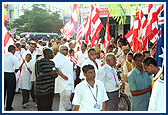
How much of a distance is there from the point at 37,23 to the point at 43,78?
44776 mm

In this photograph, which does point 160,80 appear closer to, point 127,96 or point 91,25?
point 127,96

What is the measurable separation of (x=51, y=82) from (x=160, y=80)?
3.15 metres

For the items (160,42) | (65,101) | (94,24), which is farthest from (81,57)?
(160,42)

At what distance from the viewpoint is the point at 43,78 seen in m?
6.67

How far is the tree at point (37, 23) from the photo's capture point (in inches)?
1981

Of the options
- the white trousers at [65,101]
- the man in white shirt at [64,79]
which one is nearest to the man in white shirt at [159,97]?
the man in white shirt at [64,79]

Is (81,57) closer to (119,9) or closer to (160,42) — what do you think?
(119,9)

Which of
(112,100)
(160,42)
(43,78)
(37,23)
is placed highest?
(37,23)

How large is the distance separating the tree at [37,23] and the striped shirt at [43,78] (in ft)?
144

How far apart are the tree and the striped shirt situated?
144ft

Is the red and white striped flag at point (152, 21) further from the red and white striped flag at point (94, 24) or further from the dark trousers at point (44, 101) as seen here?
the dark trousers at point (44, 101)

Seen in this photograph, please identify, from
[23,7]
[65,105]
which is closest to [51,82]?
[65,105]

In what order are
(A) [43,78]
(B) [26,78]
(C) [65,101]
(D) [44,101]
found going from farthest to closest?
1. (B) [26,78]
2. (C) [65,101]
3. (D) [44,101]
4. (A) [43,78]

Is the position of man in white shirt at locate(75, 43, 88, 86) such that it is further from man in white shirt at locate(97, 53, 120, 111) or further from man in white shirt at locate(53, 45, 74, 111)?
man in white shirt at locate(97, 53, 120, 111)
